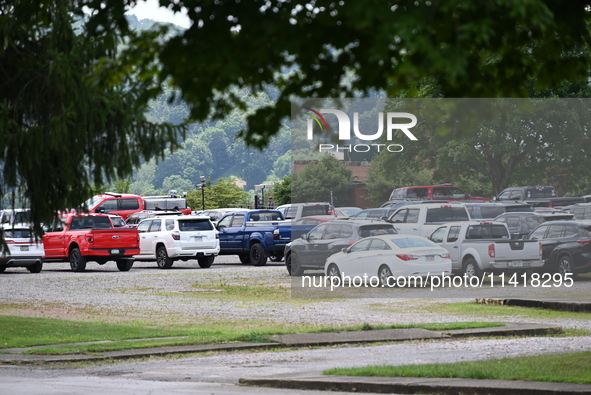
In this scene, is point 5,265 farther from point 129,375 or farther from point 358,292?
point 129,375

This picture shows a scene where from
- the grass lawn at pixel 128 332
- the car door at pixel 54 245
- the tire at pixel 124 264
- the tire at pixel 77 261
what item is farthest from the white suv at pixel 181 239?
the grass lawn at pixel 128 332

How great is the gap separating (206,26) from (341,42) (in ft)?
3.13

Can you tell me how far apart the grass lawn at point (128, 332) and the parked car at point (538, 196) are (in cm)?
957

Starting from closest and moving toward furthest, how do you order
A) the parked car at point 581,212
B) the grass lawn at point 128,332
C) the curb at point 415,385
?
the curb at point 415,385
the grass lawn at point 128,332
the parked car at point 581,212

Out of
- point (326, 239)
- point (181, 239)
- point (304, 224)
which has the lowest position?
point (181, 239)

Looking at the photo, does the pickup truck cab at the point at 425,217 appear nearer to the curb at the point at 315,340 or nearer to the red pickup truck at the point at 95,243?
the curb at the point at 315,340

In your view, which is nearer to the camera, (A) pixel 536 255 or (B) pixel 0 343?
(B) pixel 0 343

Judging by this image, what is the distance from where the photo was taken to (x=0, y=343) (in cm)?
1705

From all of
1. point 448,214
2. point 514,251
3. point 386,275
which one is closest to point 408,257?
point 386,275

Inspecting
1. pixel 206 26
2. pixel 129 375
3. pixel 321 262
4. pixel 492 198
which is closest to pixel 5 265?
pixel 321 262

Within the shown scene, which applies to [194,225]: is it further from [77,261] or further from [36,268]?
[36,268]

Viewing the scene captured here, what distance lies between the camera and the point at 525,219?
89.5ft

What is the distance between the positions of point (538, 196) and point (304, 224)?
277 inches

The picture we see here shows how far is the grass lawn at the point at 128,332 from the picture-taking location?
54.9ft
